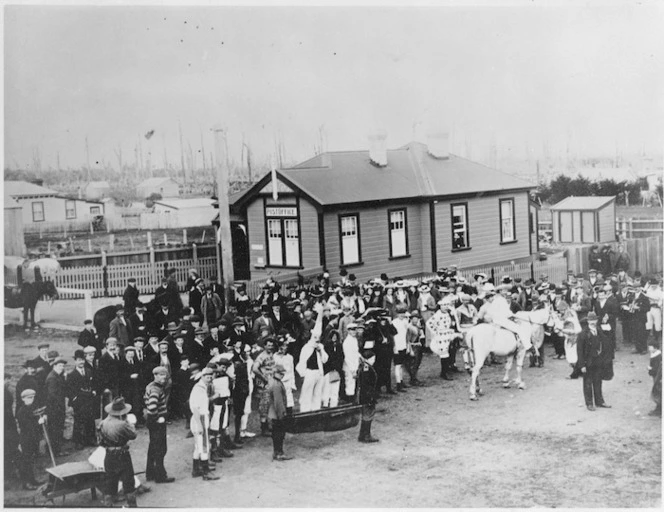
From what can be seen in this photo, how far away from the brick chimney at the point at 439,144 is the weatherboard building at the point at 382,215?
4 cm

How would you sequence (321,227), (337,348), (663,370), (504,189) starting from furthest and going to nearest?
1. (504,189)
2. (321,227)
3. (337,348)
4. (663,370)

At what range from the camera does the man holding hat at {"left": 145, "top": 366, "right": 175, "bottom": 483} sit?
31.1 feet

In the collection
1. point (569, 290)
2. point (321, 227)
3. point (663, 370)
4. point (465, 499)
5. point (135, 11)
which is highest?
point (135, 11)

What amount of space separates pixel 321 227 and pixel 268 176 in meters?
1.97

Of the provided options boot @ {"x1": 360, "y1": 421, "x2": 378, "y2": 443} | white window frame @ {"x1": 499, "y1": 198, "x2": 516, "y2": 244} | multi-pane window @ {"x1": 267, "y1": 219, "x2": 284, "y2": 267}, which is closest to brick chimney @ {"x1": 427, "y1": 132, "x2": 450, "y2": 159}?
white window frame @ {"x1": 499, "y1": 198, "x2": 516, "y2": 244}

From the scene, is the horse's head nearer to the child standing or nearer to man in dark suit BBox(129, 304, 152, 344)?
man in dark suit BBox(129, 304, 152, 344)

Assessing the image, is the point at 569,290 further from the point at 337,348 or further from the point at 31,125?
the point at 31,125

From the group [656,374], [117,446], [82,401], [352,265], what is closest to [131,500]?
[117,446]

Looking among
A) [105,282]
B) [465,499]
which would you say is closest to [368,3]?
[465,499]

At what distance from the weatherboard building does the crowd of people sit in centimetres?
304

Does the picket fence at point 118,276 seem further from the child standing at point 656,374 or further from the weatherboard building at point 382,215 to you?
the child standing at point 656,374

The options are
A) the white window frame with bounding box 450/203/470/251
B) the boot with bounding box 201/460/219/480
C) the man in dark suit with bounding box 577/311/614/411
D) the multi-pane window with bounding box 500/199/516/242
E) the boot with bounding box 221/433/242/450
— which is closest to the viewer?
the boot with bounding box 201/460/219/480

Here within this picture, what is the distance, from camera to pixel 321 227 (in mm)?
18109

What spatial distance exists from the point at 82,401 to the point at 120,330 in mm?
2154
